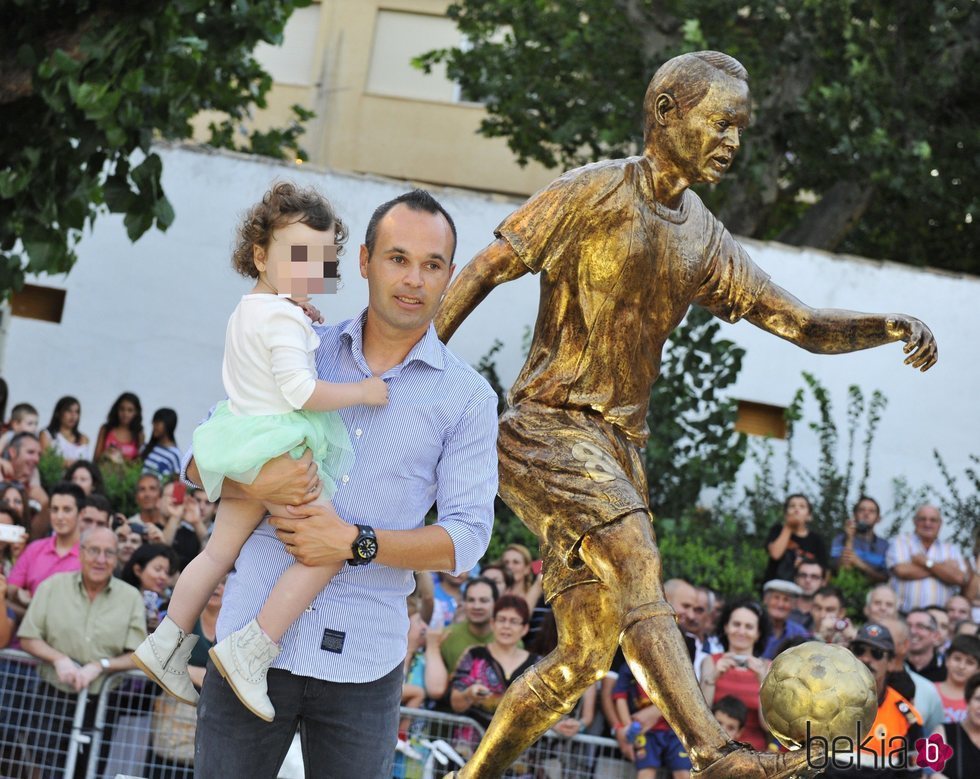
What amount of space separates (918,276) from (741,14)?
6457mm

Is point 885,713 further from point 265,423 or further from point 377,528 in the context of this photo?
point 265,423

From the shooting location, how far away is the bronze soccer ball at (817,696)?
3965mm

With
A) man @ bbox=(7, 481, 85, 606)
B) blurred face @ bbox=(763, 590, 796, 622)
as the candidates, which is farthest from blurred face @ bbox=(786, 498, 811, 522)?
man @ bbox=(7, 481, 85, 606)

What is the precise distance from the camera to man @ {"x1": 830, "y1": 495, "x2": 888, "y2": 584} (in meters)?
11.1

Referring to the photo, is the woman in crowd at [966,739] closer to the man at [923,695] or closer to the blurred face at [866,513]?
the man at [923,695]

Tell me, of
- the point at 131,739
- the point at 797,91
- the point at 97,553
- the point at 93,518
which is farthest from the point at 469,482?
the point at 797,91

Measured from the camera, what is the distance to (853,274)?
43.6ft

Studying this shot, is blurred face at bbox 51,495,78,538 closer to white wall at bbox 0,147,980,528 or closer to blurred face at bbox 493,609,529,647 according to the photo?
blurred face at bbox 493,609,529,647

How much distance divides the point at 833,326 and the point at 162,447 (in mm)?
8334

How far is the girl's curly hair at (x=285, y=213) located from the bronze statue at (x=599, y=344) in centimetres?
69

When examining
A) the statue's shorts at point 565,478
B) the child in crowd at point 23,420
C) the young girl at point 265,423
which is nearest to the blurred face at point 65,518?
the child in crowd at point 23,420

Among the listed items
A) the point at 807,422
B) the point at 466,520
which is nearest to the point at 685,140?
the point at 466,520

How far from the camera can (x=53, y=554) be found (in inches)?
333

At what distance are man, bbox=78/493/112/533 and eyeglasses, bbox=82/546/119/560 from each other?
0.57 m
